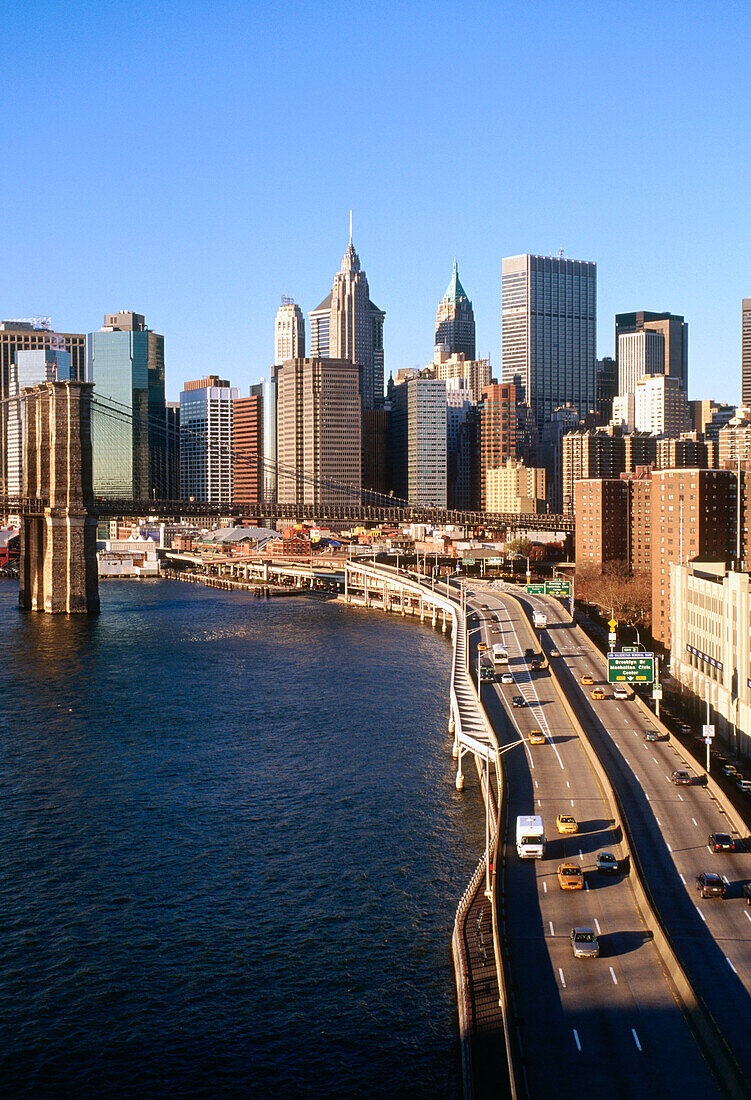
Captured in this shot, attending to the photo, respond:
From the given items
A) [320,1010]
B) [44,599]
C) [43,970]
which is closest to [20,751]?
[43,970]

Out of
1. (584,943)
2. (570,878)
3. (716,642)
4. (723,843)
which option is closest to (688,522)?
(716,642)

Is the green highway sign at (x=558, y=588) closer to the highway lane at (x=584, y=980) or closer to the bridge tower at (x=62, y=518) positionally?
the highway lane at (x=584, y=980)

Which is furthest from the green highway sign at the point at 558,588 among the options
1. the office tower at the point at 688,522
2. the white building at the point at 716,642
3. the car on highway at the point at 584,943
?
the car on highway at the point at 584,943

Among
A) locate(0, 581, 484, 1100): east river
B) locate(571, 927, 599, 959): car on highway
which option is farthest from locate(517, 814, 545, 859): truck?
locate(571, 927, 599, 959): car on highway

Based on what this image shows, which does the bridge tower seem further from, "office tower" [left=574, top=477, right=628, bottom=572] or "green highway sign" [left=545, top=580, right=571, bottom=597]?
"office tower" [left=574, top=477, right=628, bottom=572]

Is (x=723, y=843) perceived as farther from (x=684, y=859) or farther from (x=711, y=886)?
(x=711, y=886)
